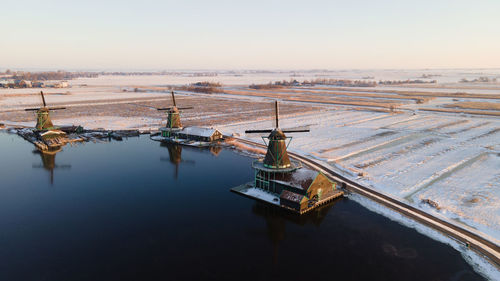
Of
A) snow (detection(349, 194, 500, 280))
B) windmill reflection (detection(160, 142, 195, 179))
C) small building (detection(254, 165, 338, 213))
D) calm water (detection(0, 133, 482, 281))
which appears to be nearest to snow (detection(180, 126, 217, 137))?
windmill reflection (detection(160, 142, 195, 179))

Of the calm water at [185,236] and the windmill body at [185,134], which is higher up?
the windmill body at [185,134]

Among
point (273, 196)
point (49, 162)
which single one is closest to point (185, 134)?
point (49, 162)

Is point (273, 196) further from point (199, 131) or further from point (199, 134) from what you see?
point (199, 131)

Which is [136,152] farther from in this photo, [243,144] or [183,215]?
[183,215]

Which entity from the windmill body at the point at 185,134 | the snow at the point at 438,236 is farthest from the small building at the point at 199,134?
the snow at the point at 438,236

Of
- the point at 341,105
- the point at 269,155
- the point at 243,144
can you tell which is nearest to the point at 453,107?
the point at 341,105

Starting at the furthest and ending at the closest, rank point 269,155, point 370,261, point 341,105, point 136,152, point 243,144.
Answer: point 341,105 → point 243,144 → point 136,152 → point 269,155 → point 370,261

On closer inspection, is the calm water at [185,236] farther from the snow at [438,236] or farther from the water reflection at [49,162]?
the water reflection at [49,162]
